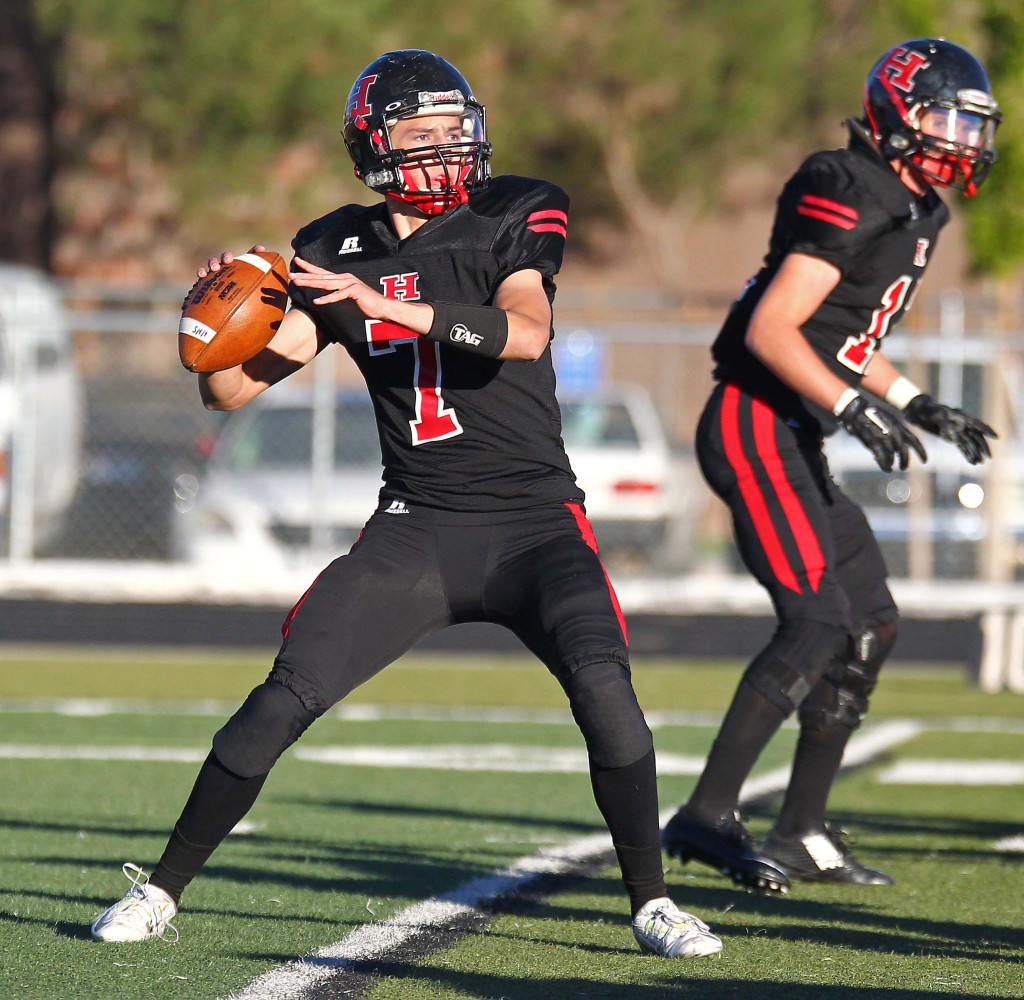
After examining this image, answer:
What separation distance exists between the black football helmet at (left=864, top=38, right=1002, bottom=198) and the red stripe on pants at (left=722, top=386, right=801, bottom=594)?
0.78 meters

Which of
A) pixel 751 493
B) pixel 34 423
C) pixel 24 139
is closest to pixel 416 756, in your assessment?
pixel 751 493

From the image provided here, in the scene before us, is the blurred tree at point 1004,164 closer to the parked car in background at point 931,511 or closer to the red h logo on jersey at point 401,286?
the parked car in background at point 931,511

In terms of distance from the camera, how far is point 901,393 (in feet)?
14.8

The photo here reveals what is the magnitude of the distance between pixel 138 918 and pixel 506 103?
75.4ft

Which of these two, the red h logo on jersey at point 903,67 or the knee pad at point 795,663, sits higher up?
the red h logo on jersey at point 903,67

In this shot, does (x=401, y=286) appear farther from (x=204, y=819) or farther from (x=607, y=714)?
(x=204, y=819)

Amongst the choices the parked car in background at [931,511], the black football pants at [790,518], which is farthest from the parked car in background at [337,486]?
the black football pants at [790,518]

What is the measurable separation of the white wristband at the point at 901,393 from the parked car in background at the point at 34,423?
31.0 feet

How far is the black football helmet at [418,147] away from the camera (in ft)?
12.3

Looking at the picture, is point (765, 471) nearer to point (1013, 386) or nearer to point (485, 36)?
point (1013, 386)

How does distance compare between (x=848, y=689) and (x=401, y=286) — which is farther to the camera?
(x=848, y=689)

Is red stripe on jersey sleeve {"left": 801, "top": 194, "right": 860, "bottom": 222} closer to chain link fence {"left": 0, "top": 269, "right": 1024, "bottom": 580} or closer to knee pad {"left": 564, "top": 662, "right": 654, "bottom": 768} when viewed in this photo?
knee pad {"left": 564, "top": 662, "right": 654, "bottom": 768}

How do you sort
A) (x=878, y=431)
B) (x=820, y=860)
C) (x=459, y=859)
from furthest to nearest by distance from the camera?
(x=459, y=859)
(x=820, y=860)
(x=878, y=431)

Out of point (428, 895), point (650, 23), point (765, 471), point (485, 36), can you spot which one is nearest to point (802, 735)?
point (765, 471)
